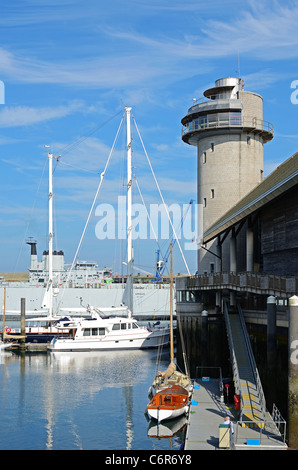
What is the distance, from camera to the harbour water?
2972 cm

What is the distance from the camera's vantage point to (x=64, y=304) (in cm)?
11862

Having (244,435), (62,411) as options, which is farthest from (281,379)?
(62,411)

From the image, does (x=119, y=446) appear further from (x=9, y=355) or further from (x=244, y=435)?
(x=9, y=355)

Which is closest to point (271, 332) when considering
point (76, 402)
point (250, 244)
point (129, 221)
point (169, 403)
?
point (169, 403)

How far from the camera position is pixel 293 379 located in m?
22.3

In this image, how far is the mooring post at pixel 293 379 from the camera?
22.3 meters

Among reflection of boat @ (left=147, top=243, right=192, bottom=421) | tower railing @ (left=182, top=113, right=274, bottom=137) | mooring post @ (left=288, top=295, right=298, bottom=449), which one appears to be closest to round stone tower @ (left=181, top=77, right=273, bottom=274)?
tower railing @ (left=182, top=113, right=274, bottom=137)

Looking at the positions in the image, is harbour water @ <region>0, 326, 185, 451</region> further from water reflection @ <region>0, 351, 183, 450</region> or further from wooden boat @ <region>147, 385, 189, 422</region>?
wooden boat @ <region>147, 385, 189, 422</region>

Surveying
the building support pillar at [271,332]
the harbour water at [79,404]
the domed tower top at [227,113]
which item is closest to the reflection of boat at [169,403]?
the harbour water at [79,404]

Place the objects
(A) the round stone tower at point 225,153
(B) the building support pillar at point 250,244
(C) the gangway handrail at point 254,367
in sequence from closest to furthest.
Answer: (C) the gangway handrail at point 254,367, (B) the building support pillar at point 250,244, (A) the round stone tower at point 225,153

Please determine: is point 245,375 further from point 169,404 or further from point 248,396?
point 169,404

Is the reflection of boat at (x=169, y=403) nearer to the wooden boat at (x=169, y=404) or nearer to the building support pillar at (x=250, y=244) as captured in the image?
the wooden boat at (x=169, y=404)

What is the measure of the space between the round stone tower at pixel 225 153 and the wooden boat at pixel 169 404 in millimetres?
22406
